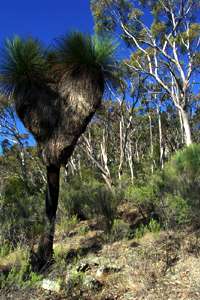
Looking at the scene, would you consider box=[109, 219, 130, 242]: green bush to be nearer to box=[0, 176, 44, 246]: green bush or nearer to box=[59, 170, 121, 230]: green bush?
box=[59, 170, 121, 230]: green bush

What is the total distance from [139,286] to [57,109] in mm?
3748

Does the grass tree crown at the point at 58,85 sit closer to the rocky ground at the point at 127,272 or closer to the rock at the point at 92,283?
the rocky ground at the point at 127,272

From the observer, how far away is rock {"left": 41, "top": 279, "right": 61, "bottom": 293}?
6.03 m

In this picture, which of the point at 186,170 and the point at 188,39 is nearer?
the point at 186,170

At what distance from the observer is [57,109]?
7.65 meters

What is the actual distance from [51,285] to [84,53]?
4.60m

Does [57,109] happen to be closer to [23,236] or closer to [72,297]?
[23,236]

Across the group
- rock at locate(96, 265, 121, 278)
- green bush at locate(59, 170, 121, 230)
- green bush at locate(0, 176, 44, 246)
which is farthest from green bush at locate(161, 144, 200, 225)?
green bush at locate(0, 176, 44, 246)

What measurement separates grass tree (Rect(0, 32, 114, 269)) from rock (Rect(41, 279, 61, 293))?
112 centimetres

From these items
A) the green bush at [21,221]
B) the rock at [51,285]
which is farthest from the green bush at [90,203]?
the rock at [51,285]

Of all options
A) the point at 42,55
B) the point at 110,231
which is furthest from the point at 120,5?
the point at 110,231

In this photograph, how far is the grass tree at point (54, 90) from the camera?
24.4 ft

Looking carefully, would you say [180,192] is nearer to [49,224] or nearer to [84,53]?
[49,224]

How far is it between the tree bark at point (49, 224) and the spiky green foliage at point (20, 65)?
6.20 feet
